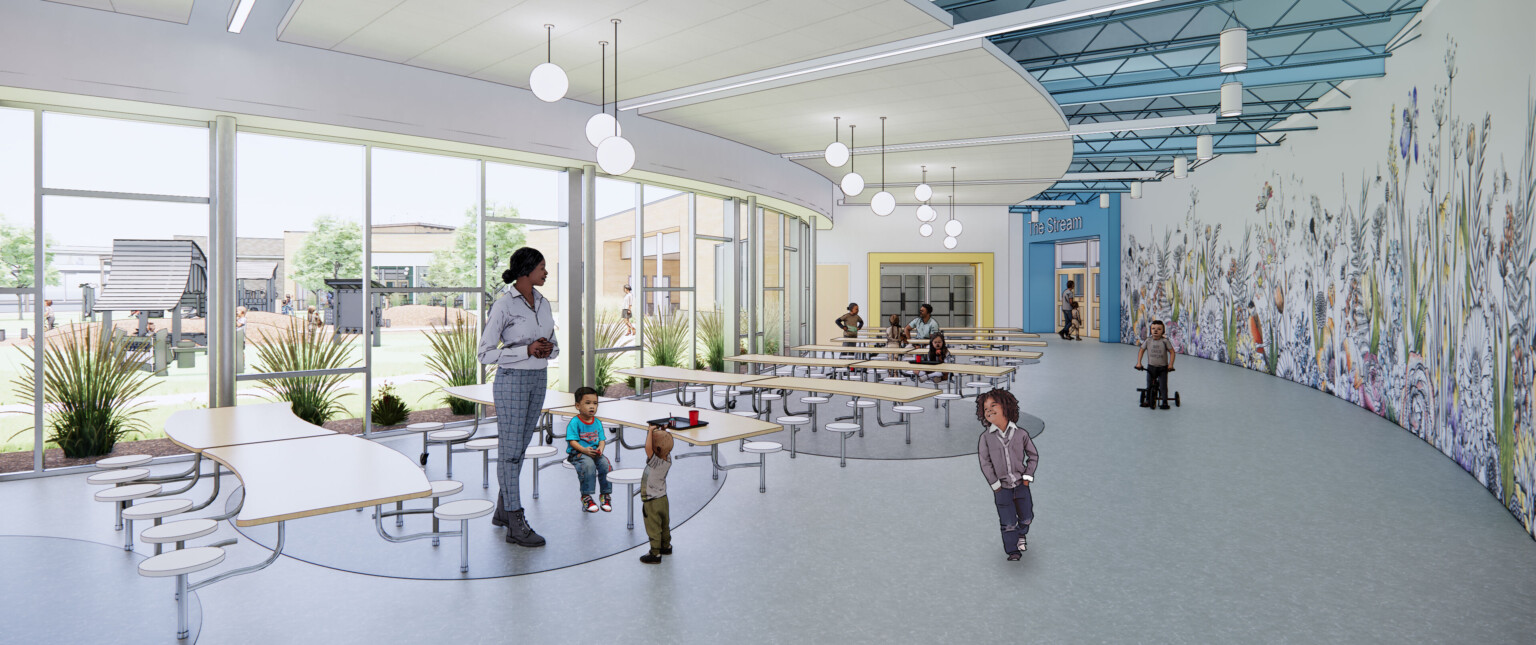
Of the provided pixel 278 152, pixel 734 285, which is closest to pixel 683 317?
pixel 734 285

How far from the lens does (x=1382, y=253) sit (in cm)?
821

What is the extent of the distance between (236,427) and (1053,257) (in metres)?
21.1

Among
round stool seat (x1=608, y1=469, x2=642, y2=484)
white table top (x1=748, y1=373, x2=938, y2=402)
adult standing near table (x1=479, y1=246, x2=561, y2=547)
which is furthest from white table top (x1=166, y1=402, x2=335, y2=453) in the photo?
white table top (x1=748, y1=373, x2=938, y2=402)

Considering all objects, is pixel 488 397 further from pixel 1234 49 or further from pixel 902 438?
pixel 1234 49

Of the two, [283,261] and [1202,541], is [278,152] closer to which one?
[283,261]

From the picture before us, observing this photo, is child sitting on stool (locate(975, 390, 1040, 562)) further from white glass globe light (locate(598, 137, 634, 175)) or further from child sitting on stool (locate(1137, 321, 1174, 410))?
child sitting on stool (locate(1137, 321, 1174, 410))

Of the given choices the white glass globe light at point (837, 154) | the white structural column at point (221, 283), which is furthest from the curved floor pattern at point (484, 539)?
the white glass globe light at point (837, 154)

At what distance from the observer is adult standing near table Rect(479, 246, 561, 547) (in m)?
4.18

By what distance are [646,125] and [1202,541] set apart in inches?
272

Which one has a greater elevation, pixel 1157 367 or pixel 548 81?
pixel 548 81

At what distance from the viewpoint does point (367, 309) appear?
24.1 feet

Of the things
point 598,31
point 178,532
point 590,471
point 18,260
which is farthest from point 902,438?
point 18,260

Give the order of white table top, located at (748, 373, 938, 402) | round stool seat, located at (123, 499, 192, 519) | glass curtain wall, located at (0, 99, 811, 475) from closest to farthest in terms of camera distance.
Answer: round stool seat, located at (123, 499, 192, 519)
glass curtain wall, located at (0, 99, 811, 475)
white table top, located at (748, 373, 938, 402)

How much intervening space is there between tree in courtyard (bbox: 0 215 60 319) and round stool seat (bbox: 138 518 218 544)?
12.9ft
